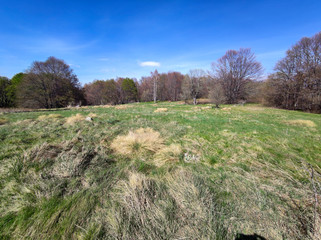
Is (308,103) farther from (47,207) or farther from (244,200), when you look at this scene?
(47,207)

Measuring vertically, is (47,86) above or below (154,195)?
above

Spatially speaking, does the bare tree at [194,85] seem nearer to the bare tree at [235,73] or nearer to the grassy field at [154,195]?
the bare tree at [235,73]

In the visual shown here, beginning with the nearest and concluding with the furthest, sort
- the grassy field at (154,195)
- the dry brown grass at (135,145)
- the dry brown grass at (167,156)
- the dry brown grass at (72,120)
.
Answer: the grassy field at (154,195)
the dry brown grass at (167,156)
the dry brown grass at (135,145)
the dry brown grass at (72,120)

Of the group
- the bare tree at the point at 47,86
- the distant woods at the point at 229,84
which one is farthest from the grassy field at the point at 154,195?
the bare tree at the point at 47,86

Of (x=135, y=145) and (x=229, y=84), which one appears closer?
(x=135, y=145)

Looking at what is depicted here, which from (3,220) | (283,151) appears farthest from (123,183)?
(283,151)

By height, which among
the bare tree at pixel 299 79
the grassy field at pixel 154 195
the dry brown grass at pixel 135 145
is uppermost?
the bare tree at pixel 299 79

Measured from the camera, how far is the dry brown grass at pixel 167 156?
3.31 metres

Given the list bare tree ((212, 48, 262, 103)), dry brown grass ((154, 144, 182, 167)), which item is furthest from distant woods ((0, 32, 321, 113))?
dry brown grass ((154, 144, 182, 167))

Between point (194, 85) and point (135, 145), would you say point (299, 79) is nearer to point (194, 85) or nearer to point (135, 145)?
point (194, 85)

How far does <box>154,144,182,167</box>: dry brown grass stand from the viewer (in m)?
3.31

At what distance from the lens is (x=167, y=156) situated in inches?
138

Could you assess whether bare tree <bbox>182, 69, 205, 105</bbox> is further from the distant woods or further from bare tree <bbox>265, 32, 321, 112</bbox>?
bare tree <bbox>265, 32, 321, 112</bbox>

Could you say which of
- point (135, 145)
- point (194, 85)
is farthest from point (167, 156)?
point (194, 85)
